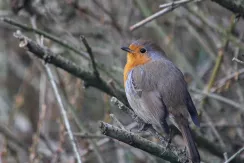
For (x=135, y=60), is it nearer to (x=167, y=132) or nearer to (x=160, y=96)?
(x=160, y=96)

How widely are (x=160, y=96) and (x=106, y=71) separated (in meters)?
0.83

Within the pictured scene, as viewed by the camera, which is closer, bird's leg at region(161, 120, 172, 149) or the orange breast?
bird's leg at region(161, 120, 172, 149)

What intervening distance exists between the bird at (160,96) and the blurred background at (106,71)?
233 millimetres

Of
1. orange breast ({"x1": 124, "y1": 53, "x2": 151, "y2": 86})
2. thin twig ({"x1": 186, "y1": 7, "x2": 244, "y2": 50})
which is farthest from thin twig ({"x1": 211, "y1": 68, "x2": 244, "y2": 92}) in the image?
orange breast ({"x1": 124, "y1": 53, "x2": 151, "y2": 86})

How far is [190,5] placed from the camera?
180 inches

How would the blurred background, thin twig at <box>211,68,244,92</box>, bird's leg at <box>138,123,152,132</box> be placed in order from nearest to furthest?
bird's leg at <box>138,123,152,132</box>
thin twig at <box>211,68,244,92</box>
the blurred background

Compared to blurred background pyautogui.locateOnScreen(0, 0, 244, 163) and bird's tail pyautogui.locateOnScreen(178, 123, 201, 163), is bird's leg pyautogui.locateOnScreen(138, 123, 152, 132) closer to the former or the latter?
bird's tail pyautogui.locateOnScreen(178, 123, 201, 163)

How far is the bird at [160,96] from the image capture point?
3.43 metres

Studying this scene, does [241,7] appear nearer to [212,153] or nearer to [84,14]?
[212,153]

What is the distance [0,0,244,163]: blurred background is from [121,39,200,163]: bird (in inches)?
9.2

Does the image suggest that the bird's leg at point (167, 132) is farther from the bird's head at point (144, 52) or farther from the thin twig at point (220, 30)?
the thin twig at point (220, 30)

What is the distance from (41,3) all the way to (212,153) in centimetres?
218

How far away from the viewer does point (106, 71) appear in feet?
13.9

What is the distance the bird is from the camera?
343 cm
